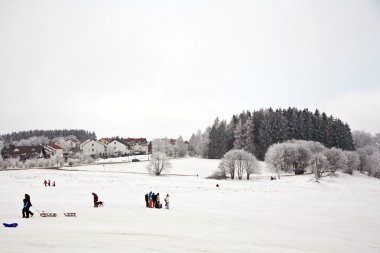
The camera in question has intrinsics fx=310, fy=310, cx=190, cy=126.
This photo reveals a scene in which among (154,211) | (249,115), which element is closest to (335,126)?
(249,115)

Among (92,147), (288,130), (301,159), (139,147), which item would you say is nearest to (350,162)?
(301,159)

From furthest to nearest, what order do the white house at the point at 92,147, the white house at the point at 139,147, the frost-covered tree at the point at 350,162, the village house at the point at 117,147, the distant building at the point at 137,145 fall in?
the white house at the point at 139,147 < the distant building at the point at 137,145 < the village house at the point at 117,147 < the white house at the point at 92,147 < the frost-covered tree at the point at 350,162

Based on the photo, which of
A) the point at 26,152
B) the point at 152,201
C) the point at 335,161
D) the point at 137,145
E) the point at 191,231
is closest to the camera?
the point at 191,231

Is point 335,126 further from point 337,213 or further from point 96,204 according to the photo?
point 96,204

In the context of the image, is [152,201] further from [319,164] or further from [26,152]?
[26,152]

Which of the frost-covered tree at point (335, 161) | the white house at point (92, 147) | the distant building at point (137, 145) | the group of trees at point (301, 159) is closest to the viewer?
the frost-covered tree at point (335, 161)

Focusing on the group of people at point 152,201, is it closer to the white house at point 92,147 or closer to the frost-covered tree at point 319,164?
the frost-covered tree at point 319,164

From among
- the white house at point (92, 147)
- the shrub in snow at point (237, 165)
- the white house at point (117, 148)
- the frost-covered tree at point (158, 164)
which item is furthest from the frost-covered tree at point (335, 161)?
the white house at point (117, 148)

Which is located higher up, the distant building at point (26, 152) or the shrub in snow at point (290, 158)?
the distant building at point (26, 152)

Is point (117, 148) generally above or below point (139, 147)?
below

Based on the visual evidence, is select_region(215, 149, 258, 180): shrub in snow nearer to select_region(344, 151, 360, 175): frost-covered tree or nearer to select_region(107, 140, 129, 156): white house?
select_region(344, 151, 360, 175): frost-covered tree

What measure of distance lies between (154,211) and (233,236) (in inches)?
365

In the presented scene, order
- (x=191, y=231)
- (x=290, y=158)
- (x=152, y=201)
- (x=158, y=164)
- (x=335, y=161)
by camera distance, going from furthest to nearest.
→ (x=290, y=158) < (x=158, y=164) < (x=335, y=161) < (x=152, y=201) < (x=191, y=231)

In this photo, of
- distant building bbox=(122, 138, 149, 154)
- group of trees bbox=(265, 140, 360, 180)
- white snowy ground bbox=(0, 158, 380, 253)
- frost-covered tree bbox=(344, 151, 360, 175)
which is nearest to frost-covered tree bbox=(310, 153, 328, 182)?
group of trees bbox=(265, 140, 360, 180)
